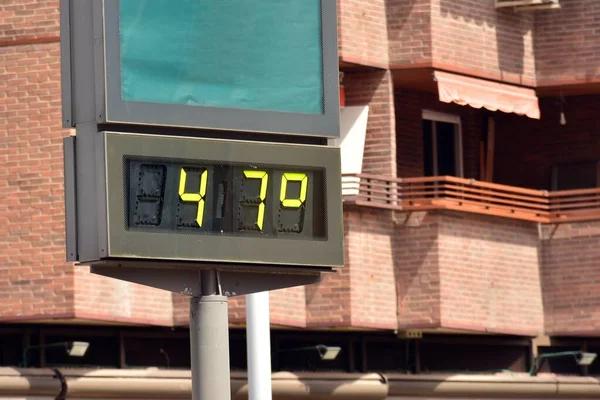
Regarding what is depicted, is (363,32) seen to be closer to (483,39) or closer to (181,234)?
(483,39)

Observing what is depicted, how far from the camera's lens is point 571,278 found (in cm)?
2444

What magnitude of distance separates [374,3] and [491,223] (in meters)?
3.17

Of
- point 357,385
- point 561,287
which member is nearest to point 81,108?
point 357,385

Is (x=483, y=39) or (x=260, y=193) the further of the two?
(x=483, y=39)

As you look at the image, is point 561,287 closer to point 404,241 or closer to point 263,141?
point 404,241

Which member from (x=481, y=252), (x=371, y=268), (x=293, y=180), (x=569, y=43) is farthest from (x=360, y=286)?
(x=293, y=180)

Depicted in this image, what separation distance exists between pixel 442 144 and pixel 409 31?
2.71 metres

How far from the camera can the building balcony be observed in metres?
23.0

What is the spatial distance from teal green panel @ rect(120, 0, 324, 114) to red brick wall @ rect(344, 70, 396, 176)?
12.3m

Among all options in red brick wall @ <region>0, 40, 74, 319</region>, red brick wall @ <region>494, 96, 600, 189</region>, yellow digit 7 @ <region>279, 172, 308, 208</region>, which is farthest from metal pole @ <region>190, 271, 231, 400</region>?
red brick wall @ <region>494, 96, 600, 189</region>

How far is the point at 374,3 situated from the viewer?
2328 centimetres

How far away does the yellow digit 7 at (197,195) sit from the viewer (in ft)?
34.8

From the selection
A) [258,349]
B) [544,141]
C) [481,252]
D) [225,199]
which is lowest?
[258,349]

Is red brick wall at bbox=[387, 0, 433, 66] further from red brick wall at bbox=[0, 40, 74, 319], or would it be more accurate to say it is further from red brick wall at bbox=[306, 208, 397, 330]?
red brick wall at bbox=[0, 40, 74, 319]
